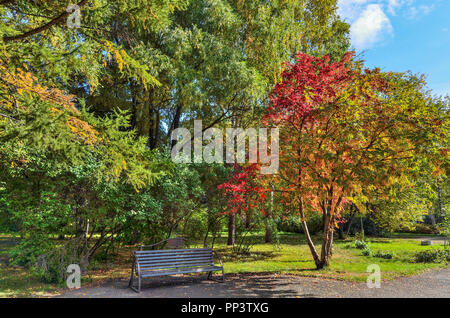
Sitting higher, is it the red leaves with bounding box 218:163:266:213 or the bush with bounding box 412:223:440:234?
the red leaves with bounding box 218:163:266:213

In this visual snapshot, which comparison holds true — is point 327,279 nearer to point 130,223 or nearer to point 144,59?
point 130,223

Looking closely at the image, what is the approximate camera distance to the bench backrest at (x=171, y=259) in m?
5.60

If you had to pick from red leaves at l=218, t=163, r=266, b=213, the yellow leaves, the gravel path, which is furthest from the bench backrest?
the yellow leaves

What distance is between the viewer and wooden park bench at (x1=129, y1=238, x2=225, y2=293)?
5.53 metres

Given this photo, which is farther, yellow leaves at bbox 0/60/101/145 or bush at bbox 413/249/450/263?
bush at bbox 413/249/450/263

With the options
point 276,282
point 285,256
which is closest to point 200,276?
point 276,282

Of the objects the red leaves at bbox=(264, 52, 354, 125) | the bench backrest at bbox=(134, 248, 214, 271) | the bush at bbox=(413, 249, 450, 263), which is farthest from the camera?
the bush at bbox=(413, 249, 450, 263)

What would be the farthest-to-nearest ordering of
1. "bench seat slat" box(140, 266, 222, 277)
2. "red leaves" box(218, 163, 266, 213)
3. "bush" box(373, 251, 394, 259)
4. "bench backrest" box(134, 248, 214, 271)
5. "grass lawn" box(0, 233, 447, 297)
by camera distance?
"bush" box(373, 251, 394, 259), "red leaves" box(218, 163, 266, 213), "grass lawn" box(0, 233, 447, 297), "bench backrest" box(134, 248, 214, 271), "bench seat slat" box(140, 266, 222, 277)

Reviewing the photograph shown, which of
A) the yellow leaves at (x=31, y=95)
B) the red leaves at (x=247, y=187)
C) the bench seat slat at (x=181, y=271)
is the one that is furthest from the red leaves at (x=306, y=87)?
the yellow leaves at (x=31, y=95)

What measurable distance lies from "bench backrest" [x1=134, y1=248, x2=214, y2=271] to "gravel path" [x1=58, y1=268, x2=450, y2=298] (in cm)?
42

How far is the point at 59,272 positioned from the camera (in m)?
6.18

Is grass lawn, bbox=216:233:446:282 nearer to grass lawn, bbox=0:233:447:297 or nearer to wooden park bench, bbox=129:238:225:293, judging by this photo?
grass lawn, bbox=0:233:447:297

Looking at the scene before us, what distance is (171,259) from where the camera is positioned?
5.89 m

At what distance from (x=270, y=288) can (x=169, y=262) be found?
7.23ft
